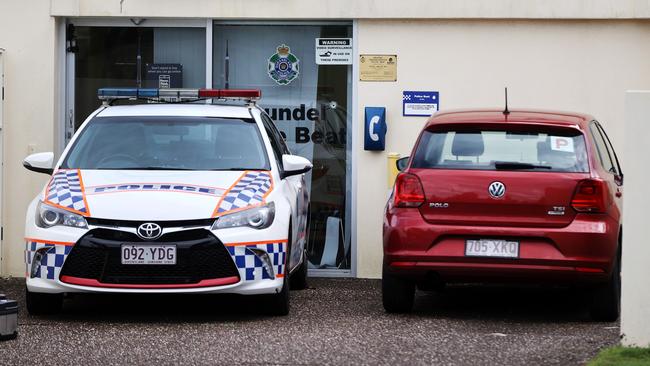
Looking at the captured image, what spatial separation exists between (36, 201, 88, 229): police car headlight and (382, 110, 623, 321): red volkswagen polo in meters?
2.26

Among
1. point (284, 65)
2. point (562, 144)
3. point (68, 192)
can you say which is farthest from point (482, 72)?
point (68, 192)

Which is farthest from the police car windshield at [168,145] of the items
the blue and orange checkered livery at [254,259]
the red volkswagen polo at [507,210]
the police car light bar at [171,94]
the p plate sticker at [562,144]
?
the p plate sticker at [562,144]

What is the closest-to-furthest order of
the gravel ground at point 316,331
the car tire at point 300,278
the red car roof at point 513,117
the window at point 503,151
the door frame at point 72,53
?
the gravel ground at point 316,331 < the window at point 503,151 < the red car roof at point 513,117 < the car tire at point 300,278 < the door frame at point 72,53

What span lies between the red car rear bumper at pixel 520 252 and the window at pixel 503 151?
1.42 feet

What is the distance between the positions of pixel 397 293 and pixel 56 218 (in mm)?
2615

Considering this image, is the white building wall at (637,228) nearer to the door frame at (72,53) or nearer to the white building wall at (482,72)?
the white building wall at (482,72)

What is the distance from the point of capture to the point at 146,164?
10906mm

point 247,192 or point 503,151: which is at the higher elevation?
point 503,151

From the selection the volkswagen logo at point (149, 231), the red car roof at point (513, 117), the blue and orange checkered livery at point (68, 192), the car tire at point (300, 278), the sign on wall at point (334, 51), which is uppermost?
the sign on wall at point (334, 51)

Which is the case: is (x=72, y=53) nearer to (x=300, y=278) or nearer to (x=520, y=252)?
(x=300, y=278)

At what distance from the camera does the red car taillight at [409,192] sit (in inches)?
395

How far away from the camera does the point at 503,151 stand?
399 inches
